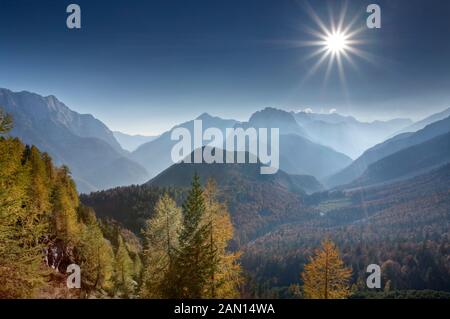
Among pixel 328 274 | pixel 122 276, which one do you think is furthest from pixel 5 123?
pixel 122 276

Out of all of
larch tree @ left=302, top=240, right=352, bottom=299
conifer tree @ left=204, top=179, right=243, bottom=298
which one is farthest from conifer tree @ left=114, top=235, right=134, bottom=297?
larch tree @ left=302, top=240, right=352, bottom=299

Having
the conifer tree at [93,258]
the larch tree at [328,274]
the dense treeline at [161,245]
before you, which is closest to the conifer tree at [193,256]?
the dense treeline at [161,245]

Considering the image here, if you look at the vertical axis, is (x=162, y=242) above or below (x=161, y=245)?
above

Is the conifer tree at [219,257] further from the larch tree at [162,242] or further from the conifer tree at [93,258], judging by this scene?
the conifer tree at [93,258]

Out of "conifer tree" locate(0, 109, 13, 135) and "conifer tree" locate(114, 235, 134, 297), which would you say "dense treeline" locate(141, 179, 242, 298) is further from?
"conifer tree" locate(114, 235, 134, 297)

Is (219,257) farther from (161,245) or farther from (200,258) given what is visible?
(161,245)

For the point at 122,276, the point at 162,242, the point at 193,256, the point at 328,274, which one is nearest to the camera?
the point at 193,256

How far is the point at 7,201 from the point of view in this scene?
15.5 metres

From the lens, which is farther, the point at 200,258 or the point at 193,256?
the point at 193,256

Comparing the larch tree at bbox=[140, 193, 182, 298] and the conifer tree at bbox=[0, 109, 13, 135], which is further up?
the conifer tree at bbox=[0, 109, 13, 135]

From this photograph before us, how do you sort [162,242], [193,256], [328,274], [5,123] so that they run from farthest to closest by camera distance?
[162,242], [328,274], [193,256], [5,123]

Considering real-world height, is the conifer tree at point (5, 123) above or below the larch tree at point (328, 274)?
above
